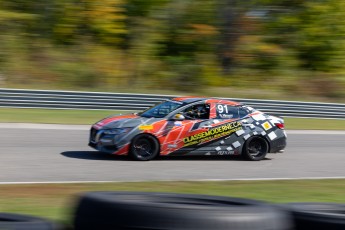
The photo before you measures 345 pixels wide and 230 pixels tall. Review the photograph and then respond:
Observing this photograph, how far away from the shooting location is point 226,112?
45.9 ft

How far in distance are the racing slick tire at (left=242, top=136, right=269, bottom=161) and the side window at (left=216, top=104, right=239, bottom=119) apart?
65 cm

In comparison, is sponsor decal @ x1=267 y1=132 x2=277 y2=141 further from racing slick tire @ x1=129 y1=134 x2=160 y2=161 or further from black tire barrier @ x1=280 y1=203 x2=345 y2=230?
black tire barrier @ x1=280 y1=203 x2=345 y2=230

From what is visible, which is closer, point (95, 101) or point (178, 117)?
point (178, 117)

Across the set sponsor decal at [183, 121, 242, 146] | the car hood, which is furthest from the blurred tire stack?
sponsor decal at [183, 121, 242, 146]

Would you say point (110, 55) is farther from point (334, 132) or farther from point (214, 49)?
point (334, 132)

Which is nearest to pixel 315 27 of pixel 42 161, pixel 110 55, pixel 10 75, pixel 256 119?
pixel 110 55

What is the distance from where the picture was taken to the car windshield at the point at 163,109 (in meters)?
13.8

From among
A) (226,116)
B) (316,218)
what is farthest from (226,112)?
(316,218)

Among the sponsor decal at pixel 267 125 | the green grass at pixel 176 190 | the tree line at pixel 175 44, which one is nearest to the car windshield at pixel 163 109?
the sponsor decal at pixel 267 125

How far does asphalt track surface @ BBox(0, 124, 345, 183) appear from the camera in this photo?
11719mm

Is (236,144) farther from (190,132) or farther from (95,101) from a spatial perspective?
(95,101)

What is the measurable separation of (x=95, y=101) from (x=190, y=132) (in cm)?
932

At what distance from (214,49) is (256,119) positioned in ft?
75.4

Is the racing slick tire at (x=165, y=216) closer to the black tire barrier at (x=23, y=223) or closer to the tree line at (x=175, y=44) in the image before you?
the black tire barrier at (x=23, y=223)
